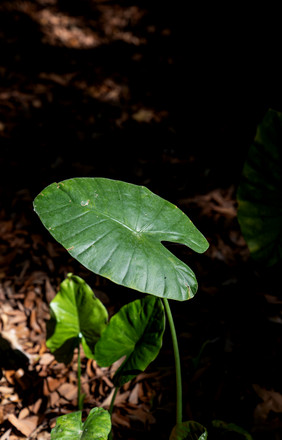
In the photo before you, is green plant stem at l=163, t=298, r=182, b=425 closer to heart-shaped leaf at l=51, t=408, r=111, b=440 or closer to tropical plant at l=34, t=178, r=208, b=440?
tropical plant at l=34, t=178, r=208, b=440

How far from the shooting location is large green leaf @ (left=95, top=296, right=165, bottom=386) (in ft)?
4.32

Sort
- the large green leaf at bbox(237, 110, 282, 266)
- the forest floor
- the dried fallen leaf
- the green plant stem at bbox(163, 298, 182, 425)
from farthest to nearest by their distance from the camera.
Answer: the forest floor → the dried fallen leaf → the large green leaf at bbox(237, 110, 282, 266) → the green plant stem at bbox(163, 298, 182, 425)

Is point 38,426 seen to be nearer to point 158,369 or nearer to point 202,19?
point 158,369

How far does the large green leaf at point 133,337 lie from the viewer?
4.32 ft

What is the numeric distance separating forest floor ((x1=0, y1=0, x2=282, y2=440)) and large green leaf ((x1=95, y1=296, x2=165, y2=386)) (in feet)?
1.46

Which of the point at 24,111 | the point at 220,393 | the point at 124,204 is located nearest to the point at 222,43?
A: the point at 24,111

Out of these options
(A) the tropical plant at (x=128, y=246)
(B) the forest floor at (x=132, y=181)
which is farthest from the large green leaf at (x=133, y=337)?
(B) the forest floor at (x=132, y=181)

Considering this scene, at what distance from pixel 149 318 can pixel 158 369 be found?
64 centimetres

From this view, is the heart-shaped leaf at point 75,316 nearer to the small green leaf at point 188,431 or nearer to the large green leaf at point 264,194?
the small green leaf at point 188,431

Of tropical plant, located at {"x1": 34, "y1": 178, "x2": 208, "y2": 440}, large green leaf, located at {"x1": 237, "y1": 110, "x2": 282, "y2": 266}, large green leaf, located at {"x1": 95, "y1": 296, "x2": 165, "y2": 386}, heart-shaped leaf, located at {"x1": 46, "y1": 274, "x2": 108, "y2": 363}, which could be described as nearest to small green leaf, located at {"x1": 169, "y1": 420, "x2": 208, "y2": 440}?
tropical plant, located at {"x1": 34, "y1": 178, "x2": 208, "y2": 440}

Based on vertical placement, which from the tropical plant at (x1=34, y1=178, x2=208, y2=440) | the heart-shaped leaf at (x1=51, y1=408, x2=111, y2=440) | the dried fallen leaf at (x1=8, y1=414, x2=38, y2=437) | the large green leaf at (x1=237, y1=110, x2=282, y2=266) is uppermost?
the large green leaf at (x1=237, y1=110, x2=282, y2=266)

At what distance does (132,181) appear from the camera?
8.82ft

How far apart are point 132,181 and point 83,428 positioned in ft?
5.73

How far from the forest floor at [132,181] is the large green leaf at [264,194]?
24.1 inches
